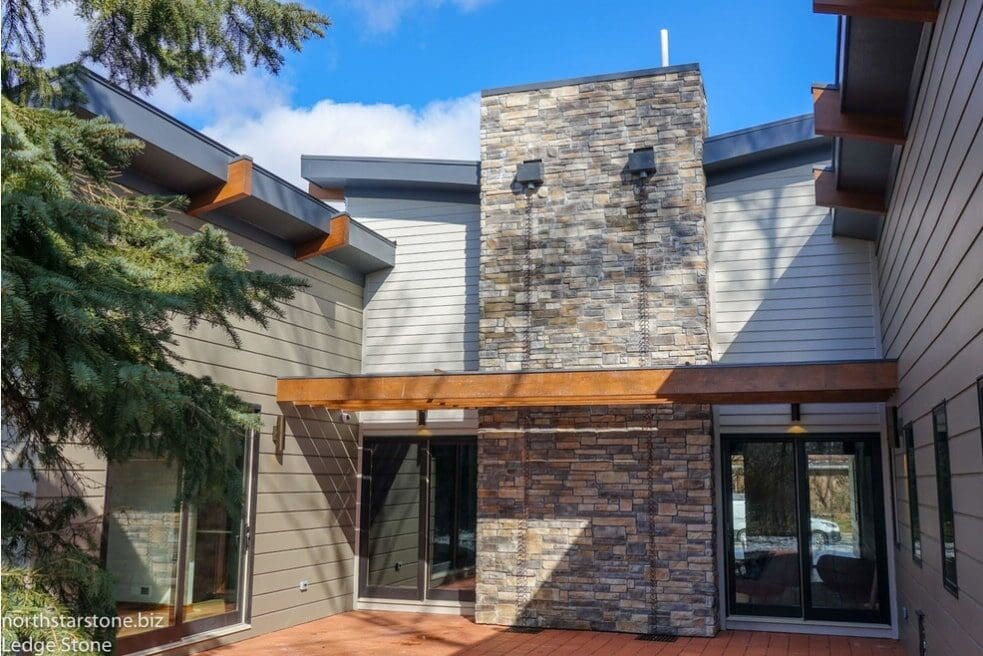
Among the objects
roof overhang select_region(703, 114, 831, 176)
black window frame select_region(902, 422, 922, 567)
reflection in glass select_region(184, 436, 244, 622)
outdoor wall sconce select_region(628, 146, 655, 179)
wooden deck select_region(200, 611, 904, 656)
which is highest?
roof overhang select_region(703, 114, 831, 176)

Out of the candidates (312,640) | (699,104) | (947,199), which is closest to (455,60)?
(699,104)

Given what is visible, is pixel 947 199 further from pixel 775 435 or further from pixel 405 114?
pixel 405 114

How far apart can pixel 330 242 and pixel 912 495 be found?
5.93 meters

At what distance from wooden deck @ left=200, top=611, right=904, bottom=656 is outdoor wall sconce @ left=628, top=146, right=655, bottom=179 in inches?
181

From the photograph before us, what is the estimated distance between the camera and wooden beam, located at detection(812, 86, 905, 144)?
534 centimetres

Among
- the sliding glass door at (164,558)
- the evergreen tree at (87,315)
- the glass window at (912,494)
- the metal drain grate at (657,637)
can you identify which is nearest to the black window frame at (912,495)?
the glass window at (912,494)

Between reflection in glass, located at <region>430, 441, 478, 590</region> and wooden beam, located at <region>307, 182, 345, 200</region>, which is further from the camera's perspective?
wooden beam, located at <region>307, 182, 345, 200</region>

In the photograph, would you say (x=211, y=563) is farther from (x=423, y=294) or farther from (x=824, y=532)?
(x=824, y=532)

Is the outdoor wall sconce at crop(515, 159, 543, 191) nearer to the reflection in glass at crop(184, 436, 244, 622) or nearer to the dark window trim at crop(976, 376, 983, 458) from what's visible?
the reflection in glass at crop(184, 436, 244, 622)

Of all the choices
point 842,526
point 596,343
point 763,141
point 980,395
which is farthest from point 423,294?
point 980,395

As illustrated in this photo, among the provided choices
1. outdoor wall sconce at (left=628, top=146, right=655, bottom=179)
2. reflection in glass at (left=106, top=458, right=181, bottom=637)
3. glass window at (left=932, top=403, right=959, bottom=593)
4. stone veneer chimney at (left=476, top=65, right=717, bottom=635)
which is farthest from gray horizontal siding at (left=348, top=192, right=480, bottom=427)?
glass window at (left=932, top=403, right=959, bottom=593)

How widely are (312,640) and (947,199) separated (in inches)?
252

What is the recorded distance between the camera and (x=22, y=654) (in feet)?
9.10

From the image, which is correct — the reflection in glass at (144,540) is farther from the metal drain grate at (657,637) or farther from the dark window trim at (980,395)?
the dark window trim at (980,395)
